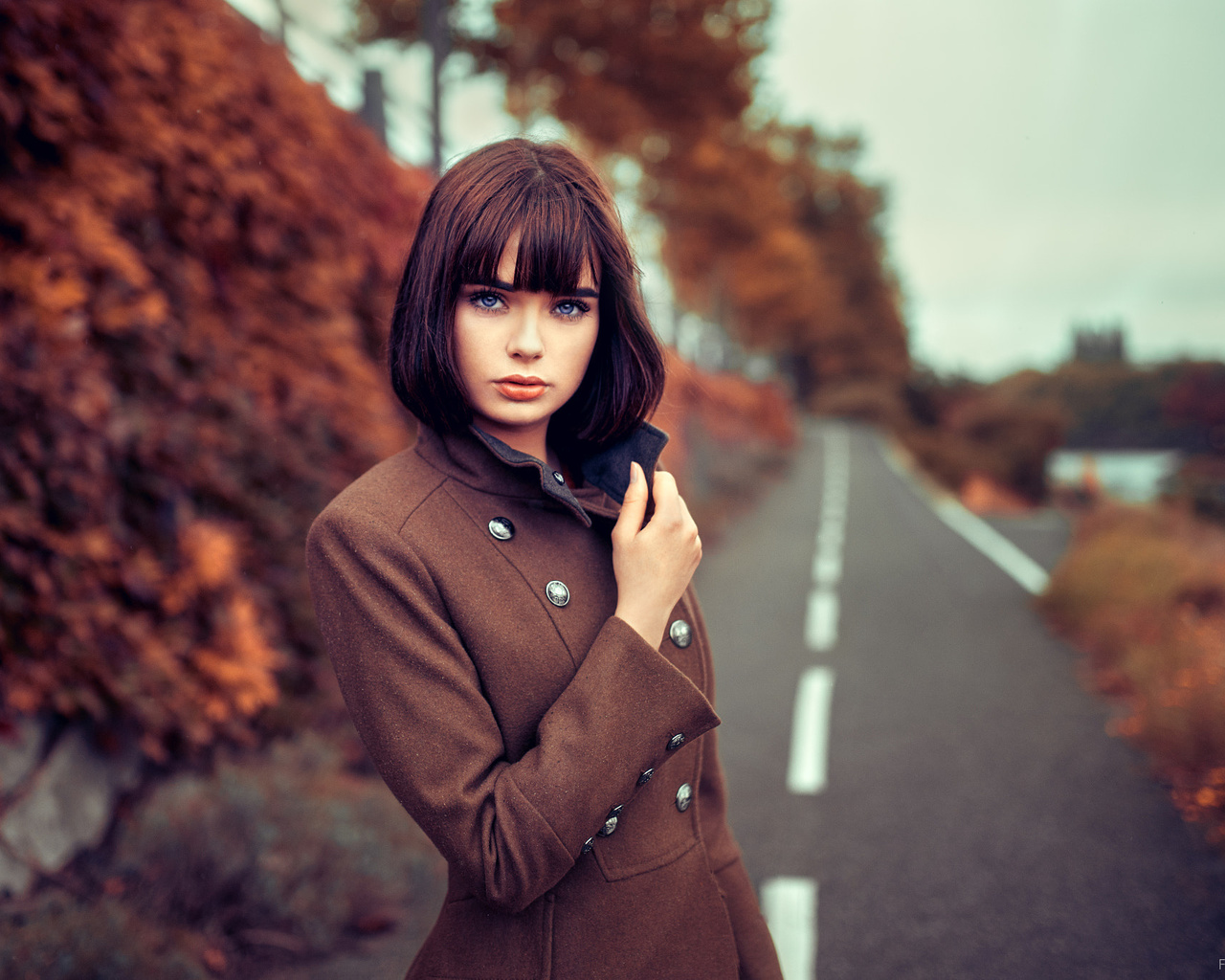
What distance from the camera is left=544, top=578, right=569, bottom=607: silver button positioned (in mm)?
1213

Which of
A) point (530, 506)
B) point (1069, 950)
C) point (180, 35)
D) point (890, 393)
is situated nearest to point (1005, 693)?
point (1069, 950)

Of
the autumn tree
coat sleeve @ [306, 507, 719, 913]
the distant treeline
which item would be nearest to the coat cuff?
coat sleeve @ [306, 507, 719, 913]

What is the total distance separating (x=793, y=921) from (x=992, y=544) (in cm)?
940

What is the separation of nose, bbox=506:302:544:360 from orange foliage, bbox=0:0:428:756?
2.01 metres

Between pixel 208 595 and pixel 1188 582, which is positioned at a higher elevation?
pixel 1188 582

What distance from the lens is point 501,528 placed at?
4.03ft

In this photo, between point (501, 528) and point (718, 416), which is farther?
point (718, 416)

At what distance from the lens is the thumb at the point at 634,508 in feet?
3.98

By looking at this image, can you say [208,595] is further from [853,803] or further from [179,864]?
[853,803]

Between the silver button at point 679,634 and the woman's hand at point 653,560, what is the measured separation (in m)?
0.11

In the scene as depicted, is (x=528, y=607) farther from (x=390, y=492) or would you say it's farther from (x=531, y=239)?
(x=531, y=239)

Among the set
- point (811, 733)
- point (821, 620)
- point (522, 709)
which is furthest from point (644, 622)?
point (821, 620)

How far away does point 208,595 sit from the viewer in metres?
3.18

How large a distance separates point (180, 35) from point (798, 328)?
47035mm
